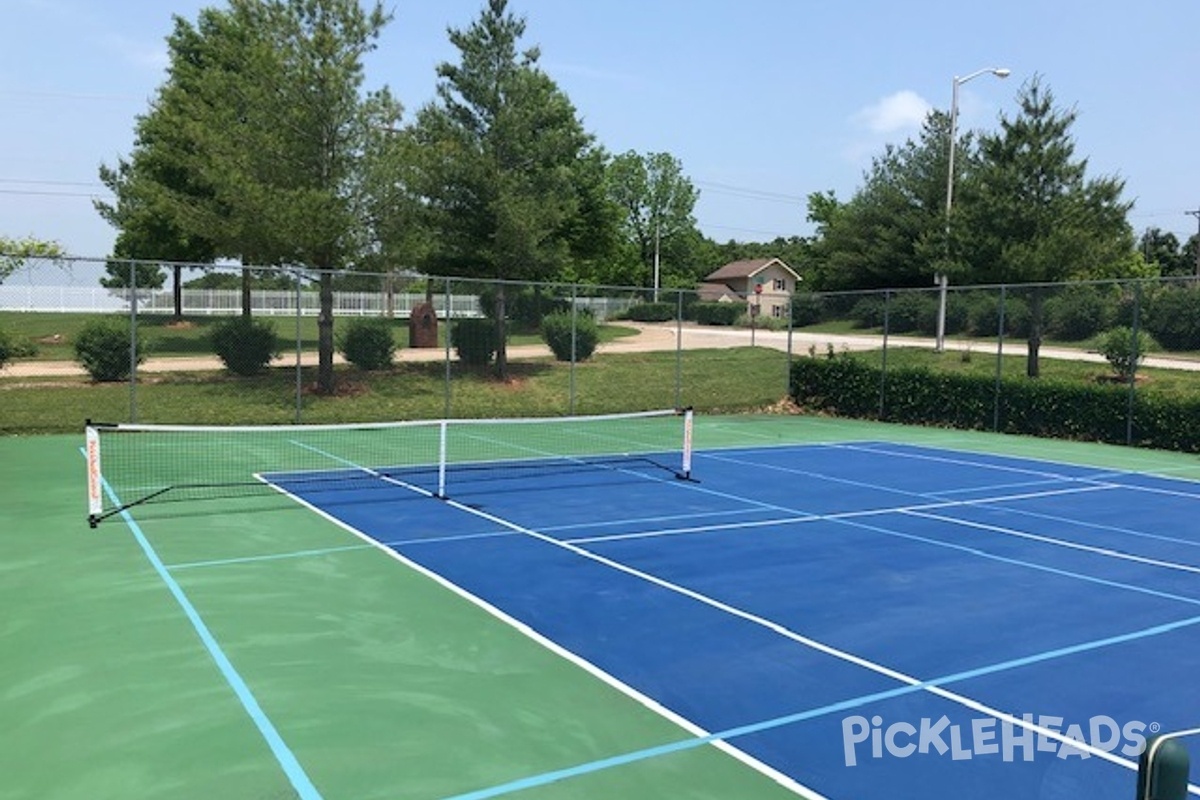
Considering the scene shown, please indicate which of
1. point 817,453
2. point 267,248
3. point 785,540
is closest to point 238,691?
point 785,540

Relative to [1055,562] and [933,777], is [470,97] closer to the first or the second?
[1055,562]

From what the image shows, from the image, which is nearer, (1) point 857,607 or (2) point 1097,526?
(1) point 857,607

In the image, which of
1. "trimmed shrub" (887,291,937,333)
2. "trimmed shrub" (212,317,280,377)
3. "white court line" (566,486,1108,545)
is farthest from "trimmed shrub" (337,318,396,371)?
"white court line" (566,486,1108,545)

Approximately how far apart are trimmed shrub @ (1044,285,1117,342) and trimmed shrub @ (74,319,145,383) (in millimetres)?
21779

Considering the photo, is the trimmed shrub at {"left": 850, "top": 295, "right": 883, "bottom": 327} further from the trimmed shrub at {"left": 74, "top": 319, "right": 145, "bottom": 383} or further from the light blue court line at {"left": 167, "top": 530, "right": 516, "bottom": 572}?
the light blue court line at {"left": 167, "top": 530, "right": 516, "bottom": 572}

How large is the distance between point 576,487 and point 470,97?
15.3m

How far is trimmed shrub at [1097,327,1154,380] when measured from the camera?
69.4ft

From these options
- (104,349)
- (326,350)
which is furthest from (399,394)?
(104,349)

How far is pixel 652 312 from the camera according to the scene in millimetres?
38500

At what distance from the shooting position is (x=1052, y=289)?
900 inches

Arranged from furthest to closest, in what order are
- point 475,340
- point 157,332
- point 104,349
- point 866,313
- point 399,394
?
1. point 866,313
2. point 157,332
3. point 475,340
4. point 399,394
5. point 104,349

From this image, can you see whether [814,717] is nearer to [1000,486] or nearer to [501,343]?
[1000,486]

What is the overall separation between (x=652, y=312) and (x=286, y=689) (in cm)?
3358

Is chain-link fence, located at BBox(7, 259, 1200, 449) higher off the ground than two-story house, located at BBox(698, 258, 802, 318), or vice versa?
two-story house, located at BBox(698, 258, 802, 318)
